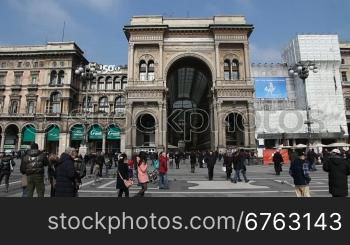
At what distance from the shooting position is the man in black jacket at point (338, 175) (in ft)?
18.7

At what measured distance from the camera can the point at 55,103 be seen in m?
50.6

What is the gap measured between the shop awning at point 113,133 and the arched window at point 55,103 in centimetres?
1054

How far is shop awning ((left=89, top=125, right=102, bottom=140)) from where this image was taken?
160 feet

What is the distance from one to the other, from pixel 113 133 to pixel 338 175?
149 feet

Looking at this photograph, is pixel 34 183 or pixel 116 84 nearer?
pixel 34 183

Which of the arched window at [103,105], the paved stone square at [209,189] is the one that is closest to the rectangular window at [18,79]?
the arched window at [103,105]

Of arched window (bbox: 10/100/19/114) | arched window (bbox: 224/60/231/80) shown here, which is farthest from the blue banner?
arched window (bbox: 10/100/19/114)

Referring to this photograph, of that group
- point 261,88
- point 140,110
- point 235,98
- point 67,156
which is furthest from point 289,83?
point 67,156

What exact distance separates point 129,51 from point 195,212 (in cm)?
4008

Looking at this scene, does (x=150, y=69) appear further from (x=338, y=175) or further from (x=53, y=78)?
(x=338, y=175)

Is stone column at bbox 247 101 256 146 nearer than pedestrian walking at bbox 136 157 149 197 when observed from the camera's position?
No

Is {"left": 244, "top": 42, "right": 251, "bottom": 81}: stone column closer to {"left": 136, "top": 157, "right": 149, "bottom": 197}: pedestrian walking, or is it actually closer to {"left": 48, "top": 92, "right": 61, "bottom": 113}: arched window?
{"left": 48, "top": 92, "right": 61, "bottom": 113}: arched window

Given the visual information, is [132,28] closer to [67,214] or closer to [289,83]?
[289,83]

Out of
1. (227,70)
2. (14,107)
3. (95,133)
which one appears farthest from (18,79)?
(227,70)
